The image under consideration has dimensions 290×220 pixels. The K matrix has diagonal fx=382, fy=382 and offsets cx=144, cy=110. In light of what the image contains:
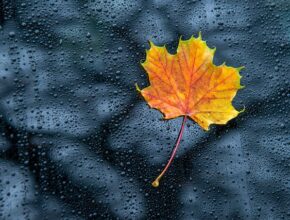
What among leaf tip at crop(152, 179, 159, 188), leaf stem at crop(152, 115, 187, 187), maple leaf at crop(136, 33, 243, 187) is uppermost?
maple leaf at crop(136, 33, 243, 187)

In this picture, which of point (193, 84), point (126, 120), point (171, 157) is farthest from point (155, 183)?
point (193, 84)

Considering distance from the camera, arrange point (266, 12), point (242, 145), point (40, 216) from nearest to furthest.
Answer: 1. point (40, 216)
2. point (242, 145)
3. point (266, 12)

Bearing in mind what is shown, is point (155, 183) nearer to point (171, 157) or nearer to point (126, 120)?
point (171, 157)

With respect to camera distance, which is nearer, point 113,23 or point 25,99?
point 25,99

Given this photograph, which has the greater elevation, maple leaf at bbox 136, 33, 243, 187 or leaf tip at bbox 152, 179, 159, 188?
maple leaf at bbox 136, 33, 243, 187

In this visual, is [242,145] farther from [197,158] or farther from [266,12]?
[266,12]

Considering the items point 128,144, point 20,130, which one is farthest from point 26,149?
point 128,144
